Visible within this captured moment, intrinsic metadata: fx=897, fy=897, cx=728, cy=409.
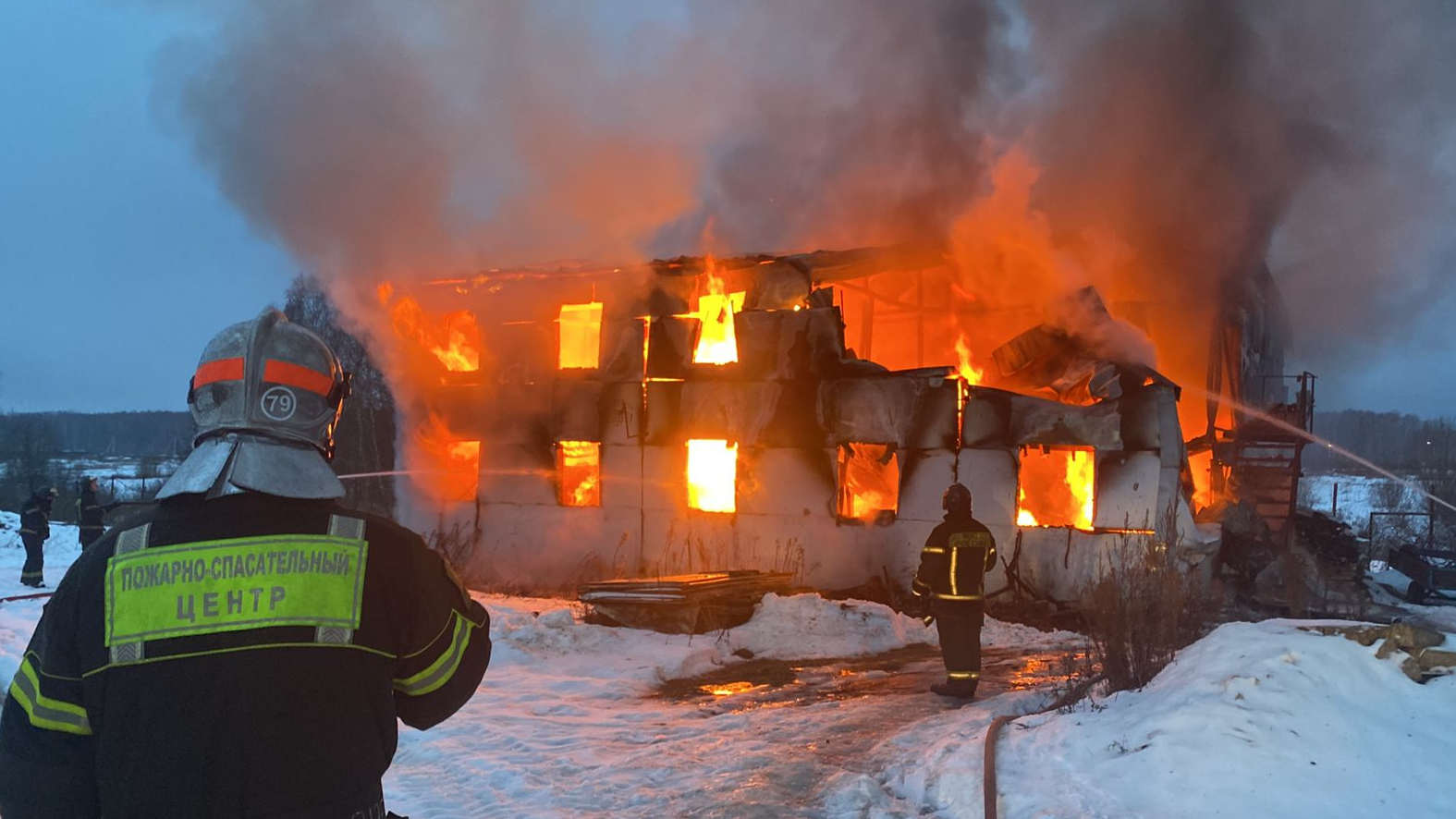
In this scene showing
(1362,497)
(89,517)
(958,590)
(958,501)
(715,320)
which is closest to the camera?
(958,590)

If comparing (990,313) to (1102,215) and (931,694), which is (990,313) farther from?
(931,694)

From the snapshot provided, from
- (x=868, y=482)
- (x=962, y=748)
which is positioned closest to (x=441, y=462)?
(x=868, y=482)

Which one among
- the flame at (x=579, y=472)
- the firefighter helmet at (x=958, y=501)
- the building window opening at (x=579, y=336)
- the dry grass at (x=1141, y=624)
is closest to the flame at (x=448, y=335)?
the building window opening at (x=579, y=336)

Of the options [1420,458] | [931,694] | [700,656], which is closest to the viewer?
[931,694]

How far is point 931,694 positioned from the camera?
26.7ft

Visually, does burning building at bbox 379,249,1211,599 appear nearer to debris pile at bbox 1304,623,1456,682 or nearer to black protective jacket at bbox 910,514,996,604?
black protective jacket at bbox 910,514,996,604

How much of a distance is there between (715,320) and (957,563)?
8869 millimetres

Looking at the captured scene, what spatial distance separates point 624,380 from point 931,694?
30.1 ft

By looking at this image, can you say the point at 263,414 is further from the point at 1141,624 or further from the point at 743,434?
the point at 743,434

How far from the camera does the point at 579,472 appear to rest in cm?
1716

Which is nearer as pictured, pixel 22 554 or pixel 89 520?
pixel 89 520

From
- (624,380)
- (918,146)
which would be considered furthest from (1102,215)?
(624,380)

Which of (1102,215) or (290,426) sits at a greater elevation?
(1102,215)

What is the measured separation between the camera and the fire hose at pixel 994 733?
4574 mm
